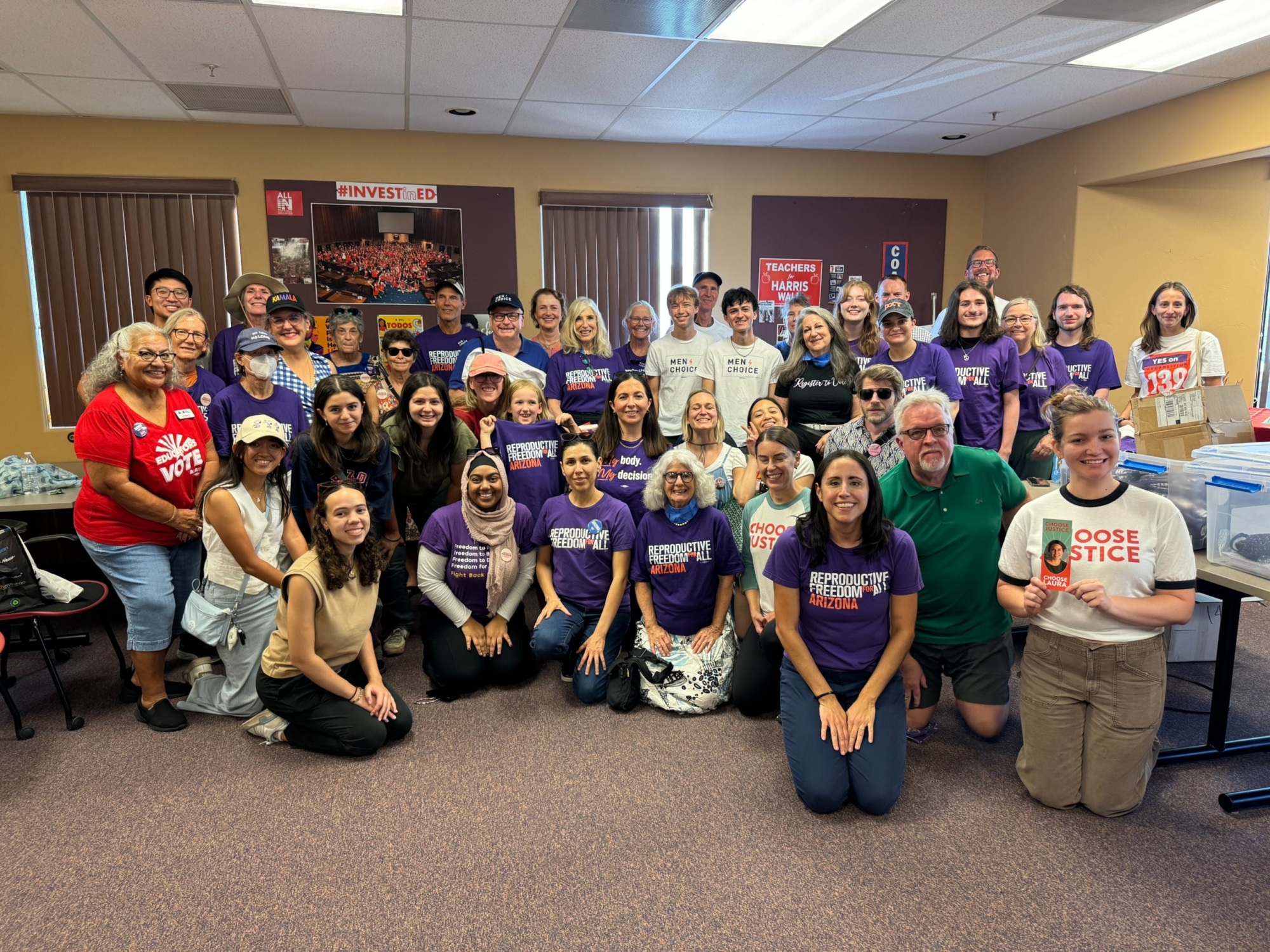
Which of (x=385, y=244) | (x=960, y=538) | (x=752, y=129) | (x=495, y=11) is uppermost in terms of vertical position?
(x=752, y=129)

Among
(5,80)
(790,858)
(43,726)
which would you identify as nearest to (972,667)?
(790,858)

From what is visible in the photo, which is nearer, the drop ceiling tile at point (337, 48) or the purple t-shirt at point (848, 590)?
the purple t-shirt at point (848, 590)

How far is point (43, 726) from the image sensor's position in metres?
3.02

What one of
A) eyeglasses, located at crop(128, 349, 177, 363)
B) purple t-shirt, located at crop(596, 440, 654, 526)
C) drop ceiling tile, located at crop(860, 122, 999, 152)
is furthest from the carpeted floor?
drop ceiling tile, located at crop(860, 122, 999, 152)

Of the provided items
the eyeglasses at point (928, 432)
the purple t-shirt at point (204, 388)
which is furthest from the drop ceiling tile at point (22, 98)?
the eyeglasses at point (928, 432)

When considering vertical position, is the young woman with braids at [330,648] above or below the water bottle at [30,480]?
below

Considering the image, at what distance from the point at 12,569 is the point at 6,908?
4.98 feet

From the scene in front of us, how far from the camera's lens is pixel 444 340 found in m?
5.00

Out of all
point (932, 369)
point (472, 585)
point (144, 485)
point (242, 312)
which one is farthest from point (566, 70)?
point (144, 485)

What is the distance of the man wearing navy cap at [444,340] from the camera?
16.1ft

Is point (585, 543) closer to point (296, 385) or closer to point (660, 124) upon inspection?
point (296, 385)

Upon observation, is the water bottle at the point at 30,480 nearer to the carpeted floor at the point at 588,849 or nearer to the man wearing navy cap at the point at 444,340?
the carpeted floor at the point at 588,849

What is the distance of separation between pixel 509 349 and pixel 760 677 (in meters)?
2.30

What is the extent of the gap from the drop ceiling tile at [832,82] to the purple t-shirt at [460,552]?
130 inches
